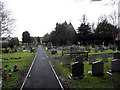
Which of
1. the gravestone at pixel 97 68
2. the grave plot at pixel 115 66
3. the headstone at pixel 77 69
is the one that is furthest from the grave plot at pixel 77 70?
the grave plot at pixel 115 66

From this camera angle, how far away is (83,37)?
46.3 metres

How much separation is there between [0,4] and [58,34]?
28.9 metres

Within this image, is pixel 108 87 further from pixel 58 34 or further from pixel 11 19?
pixel 58 34

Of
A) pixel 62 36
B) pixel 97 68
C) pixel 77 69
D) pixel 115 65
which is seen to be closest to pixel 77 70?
pixel 77 69

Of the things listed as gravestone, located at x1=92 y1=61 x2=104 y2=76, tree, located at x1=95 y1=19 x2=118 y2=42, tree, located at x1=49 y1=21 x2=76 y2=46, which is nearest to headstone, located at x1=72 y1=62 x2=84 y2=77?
gravestone, located at x1=92 y1=61 x2=104 y2=76

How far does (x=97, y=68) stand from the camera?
26.1 feet

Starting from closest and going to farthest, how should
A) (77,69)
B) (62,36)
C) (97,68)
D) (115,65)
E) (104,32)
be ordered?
(77,69)
(97,68)
(115,65)
(104,32)
(62,36)

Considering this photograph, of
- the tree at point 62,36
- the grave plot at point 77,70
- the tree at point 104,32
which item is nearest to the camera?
the grave plot at point 77,70

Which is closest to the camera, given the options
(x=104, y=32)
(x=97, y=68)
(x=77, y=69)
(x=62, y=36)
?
(x=77, y=69)

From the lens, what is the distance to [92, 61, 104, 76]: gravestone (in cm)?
791

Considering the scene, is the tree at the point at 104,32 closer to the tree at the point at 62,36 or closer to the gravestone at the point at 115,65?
the tree at the point at 62,36

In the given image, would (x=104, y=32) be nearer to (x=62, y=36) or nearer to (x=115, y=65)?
(x=62, y=36)

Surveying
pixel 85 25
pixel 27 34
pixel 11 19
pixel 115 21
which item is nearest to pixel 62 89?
pixel 11 19

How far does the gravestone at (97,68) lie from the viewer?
26.0ft
